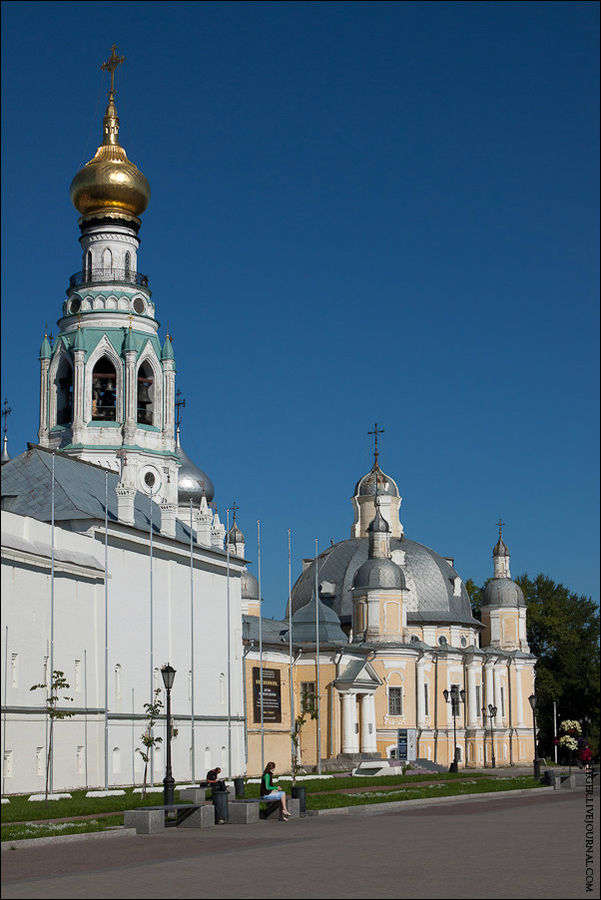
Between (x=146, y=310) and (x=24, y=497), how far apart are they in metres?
20.9

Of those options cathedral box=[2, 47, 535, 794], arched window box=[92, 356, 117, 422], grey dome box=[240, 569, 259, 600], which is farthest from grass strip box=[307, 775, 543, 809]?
grey dome box=[240, 569, 259, 600]

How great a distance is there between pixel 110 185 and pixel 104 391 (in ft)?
33.6

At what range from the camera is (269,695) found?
187 ft

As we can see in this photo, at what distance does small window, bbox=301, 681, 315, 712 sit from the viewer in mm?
57844

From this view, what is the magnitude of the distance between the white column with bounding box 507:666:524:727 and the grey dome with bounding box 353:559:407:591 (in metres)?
17.6

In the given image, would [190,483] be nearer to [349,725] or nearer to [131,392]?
[131,392]

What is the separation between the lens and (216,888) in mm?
14031

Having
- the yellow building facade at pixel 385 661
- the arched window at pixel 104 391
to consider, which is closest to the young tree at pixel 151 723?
the yellow building facade at pixel 385 661

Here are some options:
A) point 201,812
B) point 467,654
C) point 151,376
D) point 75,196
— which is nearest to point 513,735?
point 467,654

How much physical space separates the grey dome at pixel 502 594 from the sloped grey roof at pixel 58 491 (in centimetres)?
4191

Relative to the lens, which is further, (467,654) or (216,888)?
(467,654)

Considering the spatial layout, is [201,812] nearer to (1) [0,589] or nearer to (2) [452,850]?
(2) [452,850]

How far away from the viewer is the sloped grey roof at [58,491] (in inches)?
1750

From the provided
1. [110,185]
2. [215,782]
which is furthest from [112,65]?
[215,782]
